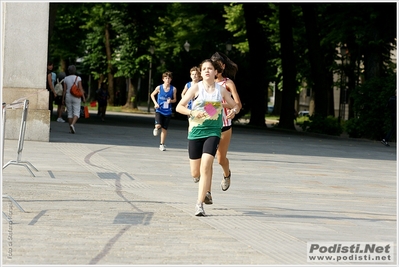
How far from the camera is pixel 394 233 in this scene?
29.9 feet

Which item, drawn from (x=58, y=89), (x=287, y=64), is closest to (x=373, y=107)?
(x=287, y=64)

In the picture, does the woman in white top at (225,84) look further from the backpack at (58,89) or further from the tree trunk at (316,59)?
the tree trunk at (316,59)

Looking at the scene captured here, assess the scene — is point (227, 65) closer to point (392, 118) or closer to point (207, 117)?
point (207, 117)

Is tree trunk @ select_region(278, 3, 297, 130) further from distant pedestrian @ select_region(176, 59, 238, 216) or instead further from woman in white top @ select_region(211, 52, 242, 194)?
Result: distant pedestrian @ select_region(176, 59, 238, 216)

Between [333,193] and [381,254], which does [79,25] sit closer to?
[333,193]

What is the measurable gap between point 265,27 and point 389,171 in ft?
91.5

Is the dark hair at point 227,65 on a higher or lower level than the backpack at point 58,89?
higher

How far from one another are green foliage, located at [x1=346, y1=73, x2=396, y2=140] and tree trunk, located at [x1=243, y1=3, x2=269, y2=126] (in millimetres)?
8678

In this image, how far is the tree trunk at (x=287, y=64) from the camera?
38.0 m

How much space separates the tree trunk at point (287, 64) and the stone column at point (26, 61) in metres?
19.3

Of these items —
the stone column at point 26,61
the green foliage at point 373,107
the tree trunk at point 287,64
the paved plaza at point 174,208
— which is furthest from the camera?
the tree trunk at point 287,64

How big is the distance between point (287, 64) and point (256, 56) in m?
2.18

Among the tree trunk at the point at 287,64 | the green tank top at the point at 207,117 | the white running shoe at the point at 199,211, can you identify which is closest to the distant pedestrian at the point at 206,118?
the green tank top at the point at 207,117

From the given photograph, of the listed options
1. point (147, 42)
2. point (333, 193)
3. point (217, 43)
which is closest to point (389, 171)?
point (333, 193)
